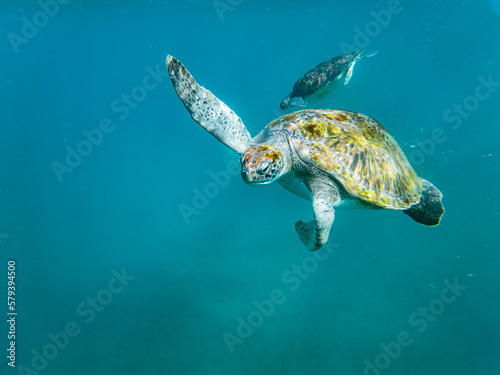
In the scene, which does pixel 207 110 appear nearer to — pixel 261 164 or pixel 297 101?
pixel 261 164

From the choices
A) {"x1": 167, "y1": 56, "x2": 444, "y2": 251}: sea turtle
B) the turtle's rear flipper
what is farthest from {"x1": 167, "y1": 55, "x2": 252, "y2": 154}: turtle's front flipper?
the turtle's rear flipper

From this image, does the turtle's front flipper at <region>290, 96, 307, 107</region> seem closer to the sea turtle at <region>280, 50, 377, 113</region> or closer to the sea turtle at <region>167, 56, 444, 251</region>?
the sea turtle at <region>280, 50, 377, 113</region>

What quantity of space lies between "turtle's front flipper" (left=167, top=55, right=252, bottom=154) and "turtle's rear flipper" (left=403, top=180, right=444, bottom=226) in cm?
257

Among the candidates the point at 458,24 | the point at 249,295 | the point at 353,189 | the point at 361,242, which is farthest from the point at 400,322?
the point at 458,24

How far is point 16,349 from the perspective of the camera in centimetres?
688

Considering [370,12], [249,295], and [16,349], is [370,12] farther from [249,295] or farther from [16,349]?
[16,349]

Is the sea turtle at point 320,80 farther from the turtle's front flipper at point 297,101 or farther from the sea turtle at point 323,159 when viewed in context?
the sea turtle at point 323,159

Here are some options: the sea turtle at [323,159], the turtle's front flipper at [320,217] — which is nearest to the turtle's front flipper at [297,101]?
the sea turtle at [323,159]

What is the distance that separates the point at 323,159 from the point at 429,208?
180cm

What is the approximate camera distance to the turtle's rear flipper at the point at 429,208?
359 cm

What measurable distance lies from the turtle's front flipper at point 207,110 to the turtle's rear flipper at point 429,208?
8.45ft

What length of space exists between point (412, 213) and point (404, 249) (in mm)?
4790

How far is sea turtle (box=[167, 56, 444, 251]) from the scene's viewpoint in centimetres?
300

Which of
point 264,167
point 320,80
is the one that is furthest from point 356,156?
point 320,80
